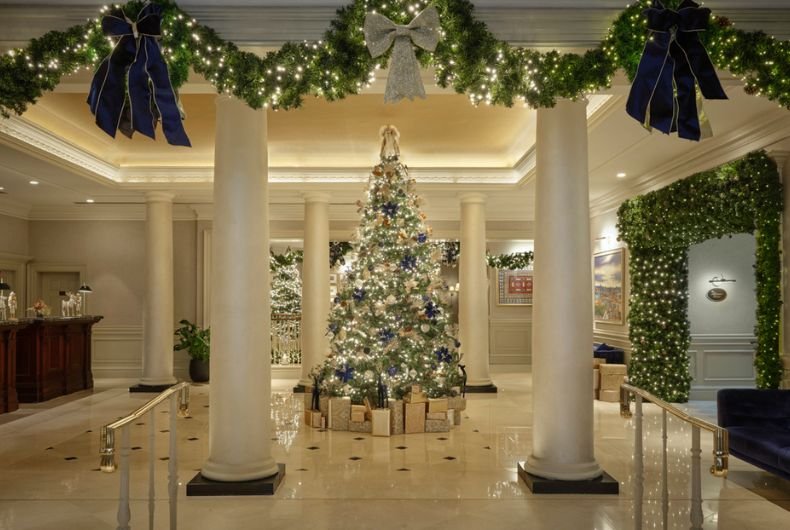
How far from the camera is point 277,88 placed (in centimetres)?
443

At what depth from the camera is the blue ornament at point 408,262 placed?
8.38 m

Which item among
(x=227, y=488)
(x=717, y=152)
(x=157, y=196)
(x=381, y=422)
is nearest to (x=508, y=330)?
(x=717, y=152)

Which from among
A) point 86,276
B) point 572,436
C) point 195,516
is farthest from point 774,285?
point 86,276

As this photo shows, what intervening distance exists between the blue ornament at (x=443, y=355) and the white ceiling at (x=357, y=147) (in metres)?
2.97

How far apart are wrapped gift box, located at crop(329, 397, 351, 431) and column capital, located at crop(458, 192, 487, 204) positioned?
188 inches

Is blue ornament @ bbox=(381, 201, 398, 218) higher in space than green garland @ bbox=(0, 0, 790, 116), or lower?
lower

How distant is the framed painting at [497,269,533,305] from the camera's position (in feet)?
52.1

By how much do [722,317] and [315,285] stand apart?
691 centimetres

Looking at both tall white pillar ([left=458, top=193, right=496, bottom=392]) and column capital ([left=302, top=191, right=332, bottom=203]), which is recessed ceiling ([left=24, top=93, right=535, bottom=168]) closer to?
column capital ([left=302, top=191, right=332, bottom=203])

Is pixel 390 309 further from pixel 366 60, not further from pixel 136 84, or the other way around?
pixel 136 84

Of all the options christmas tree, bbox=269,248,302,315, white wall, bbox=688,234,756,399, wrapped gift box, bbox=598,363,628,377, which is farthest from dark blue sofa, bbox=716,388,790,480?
christmas tree, bbox=269,248,302,315

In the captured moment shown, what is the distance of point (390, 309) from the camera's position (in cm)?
830

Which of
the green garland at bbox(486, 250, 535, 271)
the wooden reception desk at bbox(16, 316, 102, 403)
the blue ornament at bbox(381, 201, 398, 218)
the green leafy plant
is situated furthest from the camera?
the green garland at bbox(486, 250, 535, 271)

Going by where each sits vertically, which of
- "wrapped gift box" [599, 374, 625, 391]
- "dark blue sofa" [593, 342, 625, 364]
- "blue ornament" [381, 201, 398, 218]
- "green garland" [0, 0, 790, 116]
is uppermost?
"green garland" [0, 0, 790, 116]
